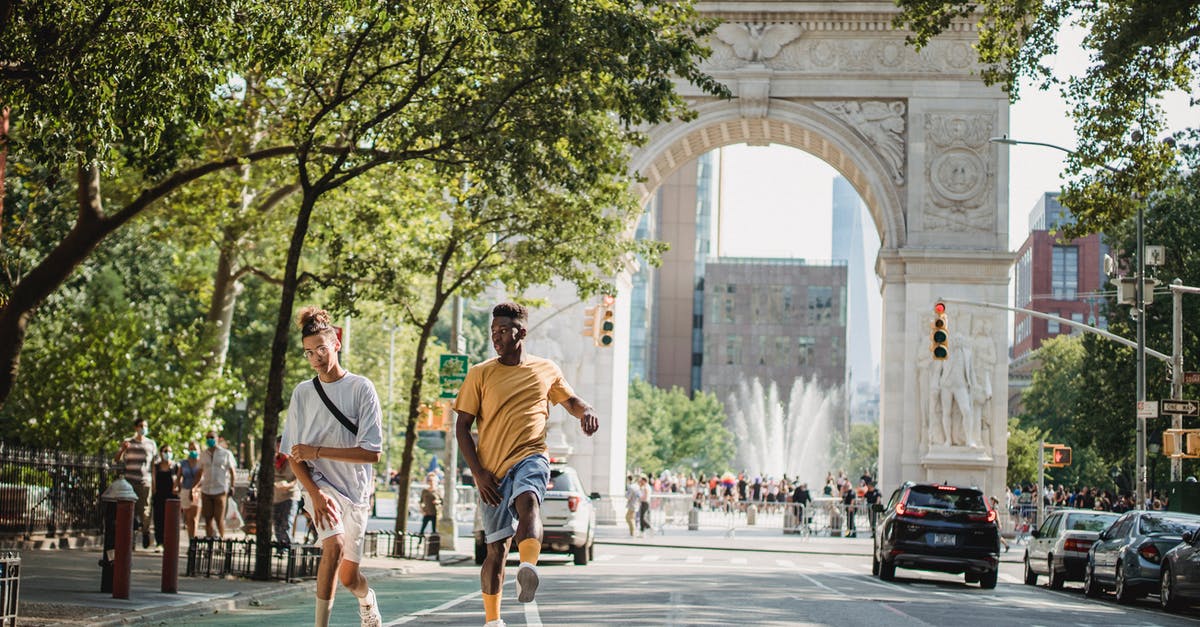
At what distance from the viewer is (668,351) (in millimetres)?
142250

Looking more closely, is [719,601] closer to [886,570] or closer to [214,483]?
[886,570]

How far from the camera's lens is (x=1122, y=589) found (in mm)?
22766

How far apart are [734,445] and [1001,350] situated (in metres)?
90.1

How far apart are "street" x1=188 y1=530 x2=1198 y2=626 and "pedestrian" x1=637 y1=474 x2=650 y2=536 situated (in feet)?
50.1

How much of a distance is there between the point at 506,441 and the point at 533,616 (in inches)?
213

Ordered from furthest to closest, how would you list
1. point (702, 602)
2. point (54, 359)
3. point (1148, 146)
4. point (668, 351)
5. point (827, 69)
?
point (668, 351), point (827, 69), point (54, 359), point (1148, 146), point (702, 602)

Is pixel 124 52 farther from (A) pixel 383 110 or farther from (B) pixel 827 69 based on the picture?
(B) pixel 827 69

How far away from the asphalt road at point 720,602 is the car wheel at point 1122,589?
17 cm

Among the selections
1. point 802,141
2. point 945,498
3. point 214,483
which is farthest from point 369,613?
point 802,141

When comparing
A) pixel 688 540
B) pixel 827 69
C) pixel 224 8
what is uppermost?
pixel 827 69

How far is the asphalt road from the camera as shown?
14594 millimetres

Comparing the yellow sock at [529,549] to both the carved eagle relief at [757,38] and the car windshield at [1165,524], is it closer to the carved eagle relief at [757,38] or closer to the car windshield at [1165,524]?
the car windshield at [1165,524]

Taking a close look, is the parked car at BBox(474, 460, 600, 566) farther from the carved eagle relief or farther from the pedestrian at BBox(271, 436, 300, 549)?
the carved eagle relief

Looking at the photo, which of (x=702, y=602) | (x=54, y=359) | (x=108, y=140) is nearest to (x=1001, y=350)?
(x=54, y=359)
